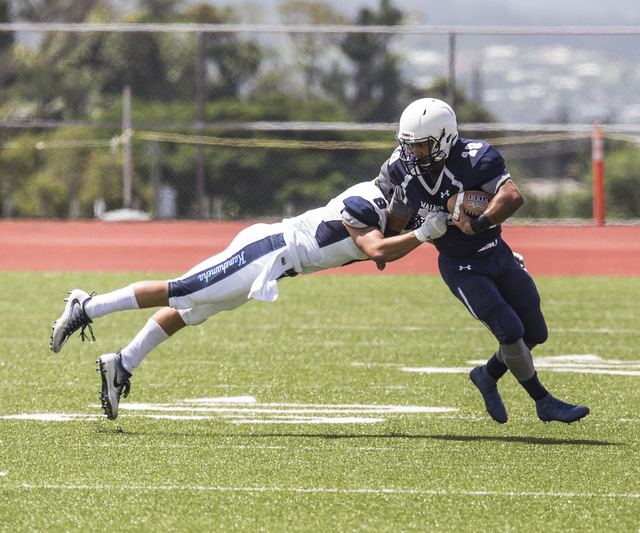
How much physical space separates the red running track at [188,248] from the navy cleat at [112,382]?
6.34m

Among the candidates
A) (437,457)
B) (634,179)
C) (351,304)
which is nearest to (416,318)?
(351,304)

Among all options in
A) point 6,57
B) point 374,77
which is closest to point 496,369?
point 374,77

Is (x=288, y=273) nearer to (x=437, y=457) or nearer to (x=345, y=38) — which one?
(x=437, y=457)

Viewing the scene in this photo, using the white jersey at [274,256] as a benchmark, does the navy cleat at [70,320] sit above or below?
below

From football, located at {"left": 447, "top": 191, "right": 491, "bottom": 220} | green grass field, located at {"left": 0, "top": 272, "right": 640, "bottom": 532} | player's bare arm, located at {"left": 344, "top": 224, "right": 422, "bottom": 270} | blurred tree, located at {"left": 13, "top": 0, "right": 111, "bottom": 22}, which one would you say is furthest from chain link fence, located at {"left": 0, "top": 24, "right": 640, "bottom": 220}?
blurred tree, located at {"left": 13, "top": 0, "right": 111, "bottom": 22}

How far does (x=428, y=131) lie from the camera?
14.3ft

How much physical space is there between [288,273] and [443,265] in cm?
73

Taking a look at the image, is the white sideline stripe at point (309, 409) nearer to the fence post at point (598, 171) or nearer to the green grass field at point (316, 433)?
the green grass field at point (316, 433)

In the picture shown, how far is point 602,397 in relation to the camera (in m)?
5.04

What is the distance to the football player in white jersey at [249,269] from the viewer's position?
4.56 metres

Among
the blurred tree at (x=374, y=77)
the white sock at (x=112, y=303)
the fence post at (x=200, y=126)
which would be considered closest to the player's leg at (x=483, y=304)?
the white sock at (x=112, y=303)

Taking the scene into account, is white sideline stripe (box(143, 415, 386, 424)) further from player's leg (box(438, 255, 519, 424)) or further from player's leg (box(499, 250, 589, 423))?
player's leg (box(499, 250, 589, 423))

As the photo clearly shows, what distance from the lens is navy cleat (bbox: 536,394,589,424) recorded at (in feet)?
14.3

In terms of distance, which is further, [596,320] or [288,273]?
[596,320]
